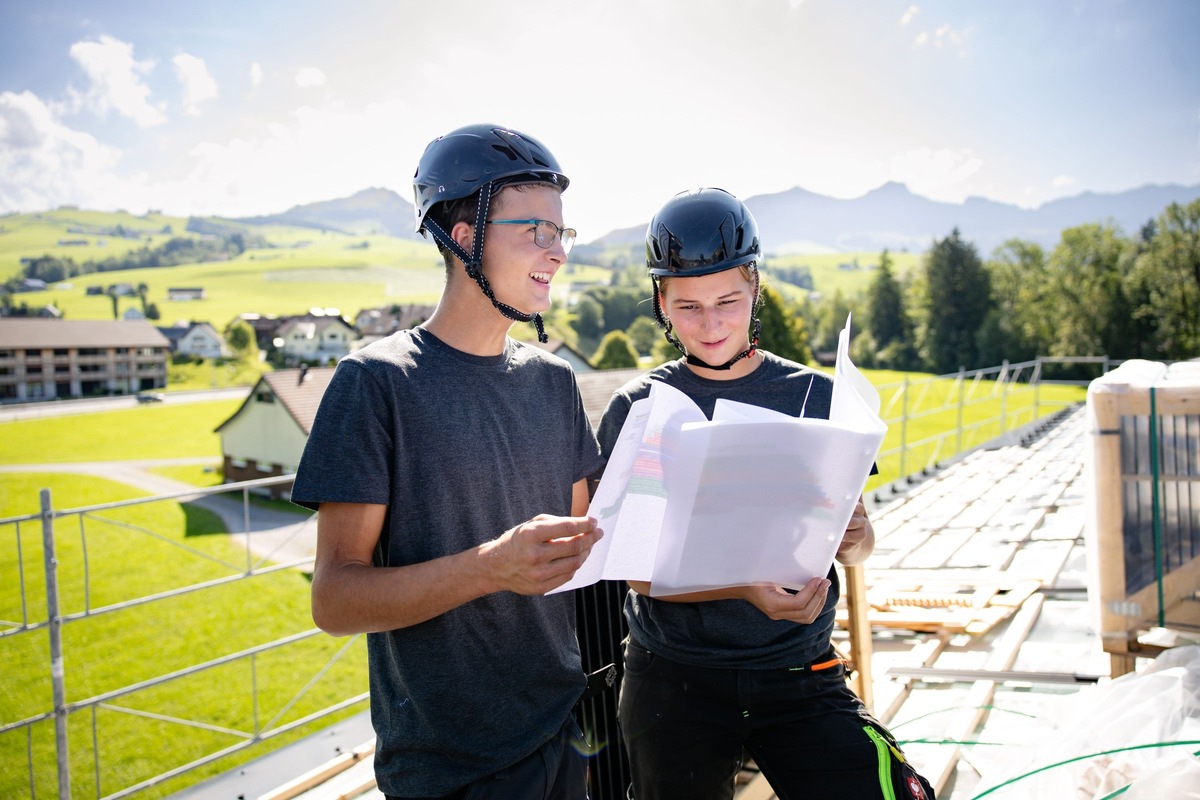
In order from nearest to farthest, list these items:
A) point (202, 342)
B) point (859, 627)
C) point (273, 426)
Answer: point (859, 627) < point (273, 426) < point (202, 342)

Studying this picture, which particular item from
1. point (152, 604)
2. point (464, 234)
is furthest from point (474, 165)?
point (152, 604)

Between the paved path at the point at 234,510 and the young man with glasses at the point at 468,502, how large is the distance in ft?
33.0

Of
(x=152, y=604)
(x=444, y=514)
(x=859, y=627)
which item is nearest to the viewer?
(x=444, y=514)

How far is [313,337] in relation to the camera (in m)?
92.8

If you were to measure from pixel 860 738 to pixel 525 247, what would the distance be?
1.30 meters

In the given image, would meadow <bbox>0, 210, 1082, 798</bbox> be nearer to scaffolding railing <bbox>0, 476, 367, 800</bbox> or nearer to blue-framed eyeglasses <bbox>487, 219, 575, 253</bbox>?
scaffolding railing <bbox>0, 476, 367, 800</bbox>

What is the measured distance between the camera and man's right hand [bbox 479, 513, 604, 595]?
45.6 inches

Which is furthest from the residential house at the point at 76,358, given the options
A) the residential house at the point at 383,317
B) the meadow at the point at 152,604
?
the residential house at the point at 383,317

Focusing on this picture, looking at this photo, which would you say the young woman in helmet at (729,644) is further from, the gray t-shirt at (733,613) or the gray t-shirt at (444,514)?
the gray t-shirt at (444,514)

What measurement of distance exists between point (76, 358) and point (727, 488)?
82.5m

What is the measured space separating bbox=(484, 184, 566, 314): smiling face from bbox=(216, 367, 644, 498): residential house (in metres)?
27.1

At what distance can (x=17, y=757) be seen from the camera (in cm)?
1531

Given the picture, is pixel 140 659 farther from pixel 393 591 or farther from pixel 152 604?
pixel 393 591

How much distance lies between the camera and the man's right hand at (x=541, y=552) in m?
1.16
